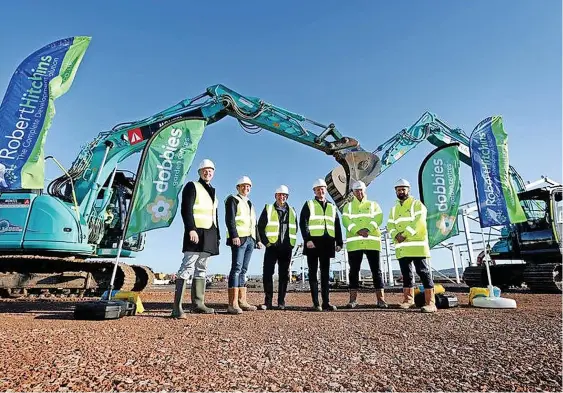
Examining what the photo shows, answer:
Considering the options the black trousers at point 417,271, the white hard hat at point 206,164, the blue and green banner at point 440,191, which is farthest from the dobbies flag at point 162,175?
the blue and green banner at point 440,191

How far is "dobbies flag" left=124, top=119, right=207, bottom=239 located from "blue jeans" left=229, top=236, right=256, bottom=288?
1.11 m

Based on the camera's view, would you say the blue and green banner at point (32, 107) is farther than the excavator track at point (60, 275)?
No

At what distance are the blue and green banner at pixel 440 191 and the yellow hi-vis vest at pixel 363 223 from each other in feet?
6.80

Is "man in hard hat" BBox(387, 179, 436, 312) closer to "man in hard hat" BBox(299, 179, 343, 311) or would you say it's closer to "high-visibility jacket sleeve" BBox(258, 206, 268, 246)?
"man in hard hat" BBox(299, 179, 343, 311)

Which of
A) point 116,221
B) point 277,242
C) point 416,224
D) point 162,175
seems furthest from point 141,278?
point 416,224

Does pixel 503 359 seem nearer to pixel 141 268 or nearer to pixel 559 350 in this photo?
pixel 559 350

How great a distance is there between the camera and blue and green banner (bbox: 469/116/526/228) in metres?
6.55

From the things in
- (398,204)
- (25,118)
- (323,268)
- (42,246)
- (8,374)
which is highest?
(25,118)

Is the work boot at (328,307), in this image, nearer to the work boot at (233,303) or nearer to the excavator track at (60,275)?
the work boot at (233,303)

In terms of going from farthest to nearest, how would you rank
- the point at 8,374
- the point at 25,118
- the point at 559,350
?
the point at 25,118 < the point at 559,350 < the point at 8,374

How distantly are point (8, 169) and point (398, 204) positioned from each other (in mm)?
6037

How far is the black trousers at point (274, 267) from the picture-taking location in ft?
19.5

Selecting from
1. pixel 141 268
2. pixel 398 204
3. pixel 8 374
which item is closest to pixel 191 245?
pixel 8 374

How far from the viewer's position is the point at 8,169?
540 cm
